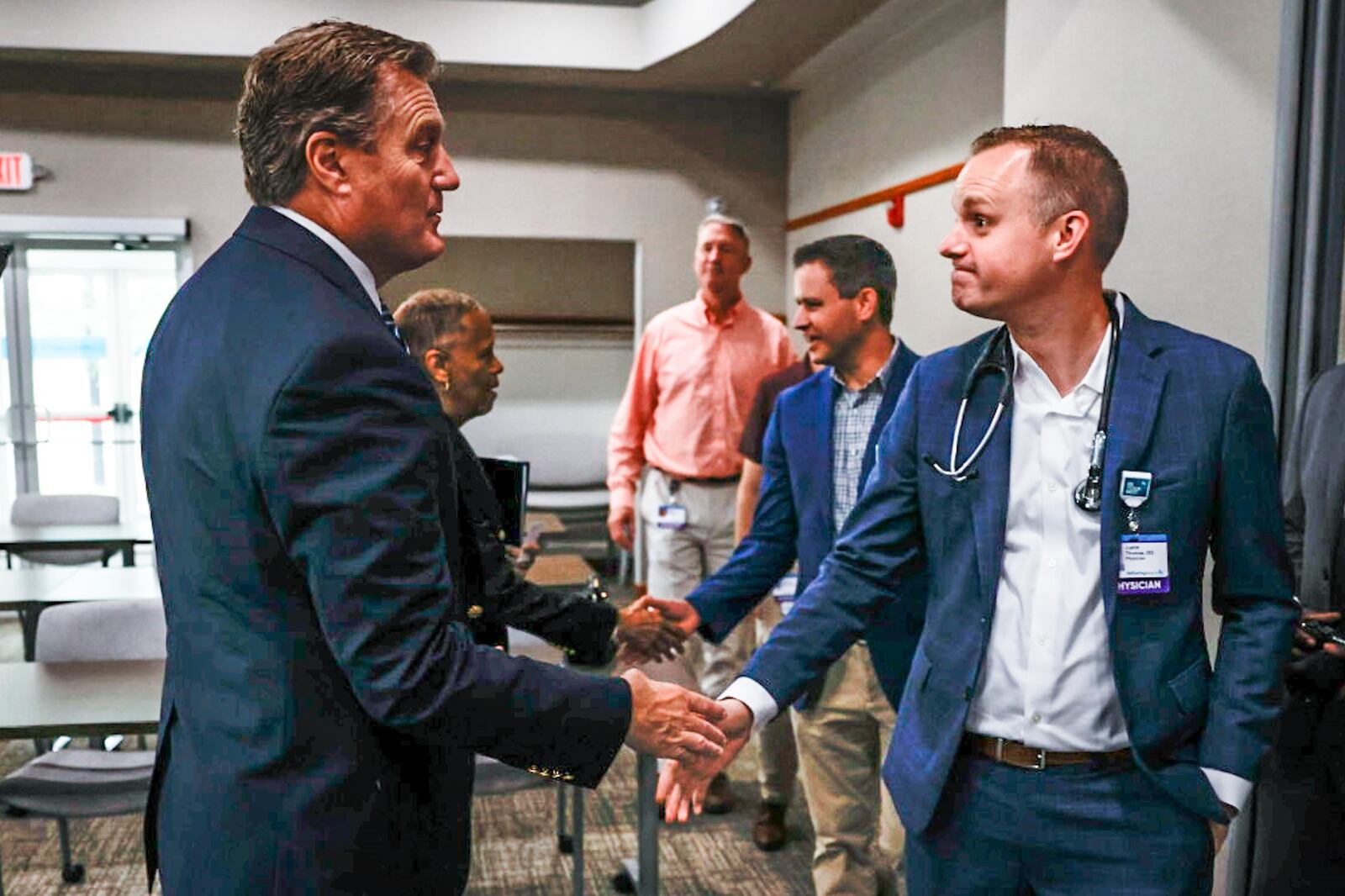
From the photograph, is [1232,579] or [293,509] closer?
[293,509]

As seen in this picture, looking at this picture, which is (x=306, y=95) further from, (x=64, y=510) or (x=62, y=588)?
(x=64, y=510)

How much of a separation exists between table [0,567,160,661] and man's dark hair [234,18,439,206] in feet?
8.46

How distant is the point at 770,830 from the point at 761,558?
1.25 meters

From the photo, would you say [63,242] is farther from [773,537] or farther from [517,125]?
[773,537]

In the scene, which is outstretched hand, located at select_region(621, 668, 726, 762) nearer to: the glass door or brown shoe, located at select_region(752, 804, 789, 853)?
brown shoe, located at select_region(752, 804, 789, 853)

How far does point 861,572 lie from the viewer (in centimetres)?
179

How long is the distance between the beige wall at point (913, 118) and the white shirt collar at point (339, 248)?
3.45 metres

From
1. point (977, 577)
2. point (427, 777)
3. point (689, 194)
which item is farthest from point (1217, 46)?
point (689, 194)

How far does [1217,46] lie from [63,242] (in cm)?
670

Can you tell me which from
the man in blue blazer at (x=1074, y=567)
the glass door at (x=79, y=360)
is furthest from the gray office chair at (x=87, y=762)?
the glass door at (x=79, y=360)

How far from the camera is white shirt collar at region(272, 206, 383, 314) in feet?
4.14

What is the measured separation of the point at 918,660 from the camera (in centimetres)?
169

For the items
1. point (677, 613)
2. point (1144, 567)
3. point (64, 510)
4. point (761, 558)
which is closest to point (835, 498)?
point (761, 558)

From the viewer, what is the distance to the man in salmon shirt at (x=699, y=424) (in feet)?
13.9
